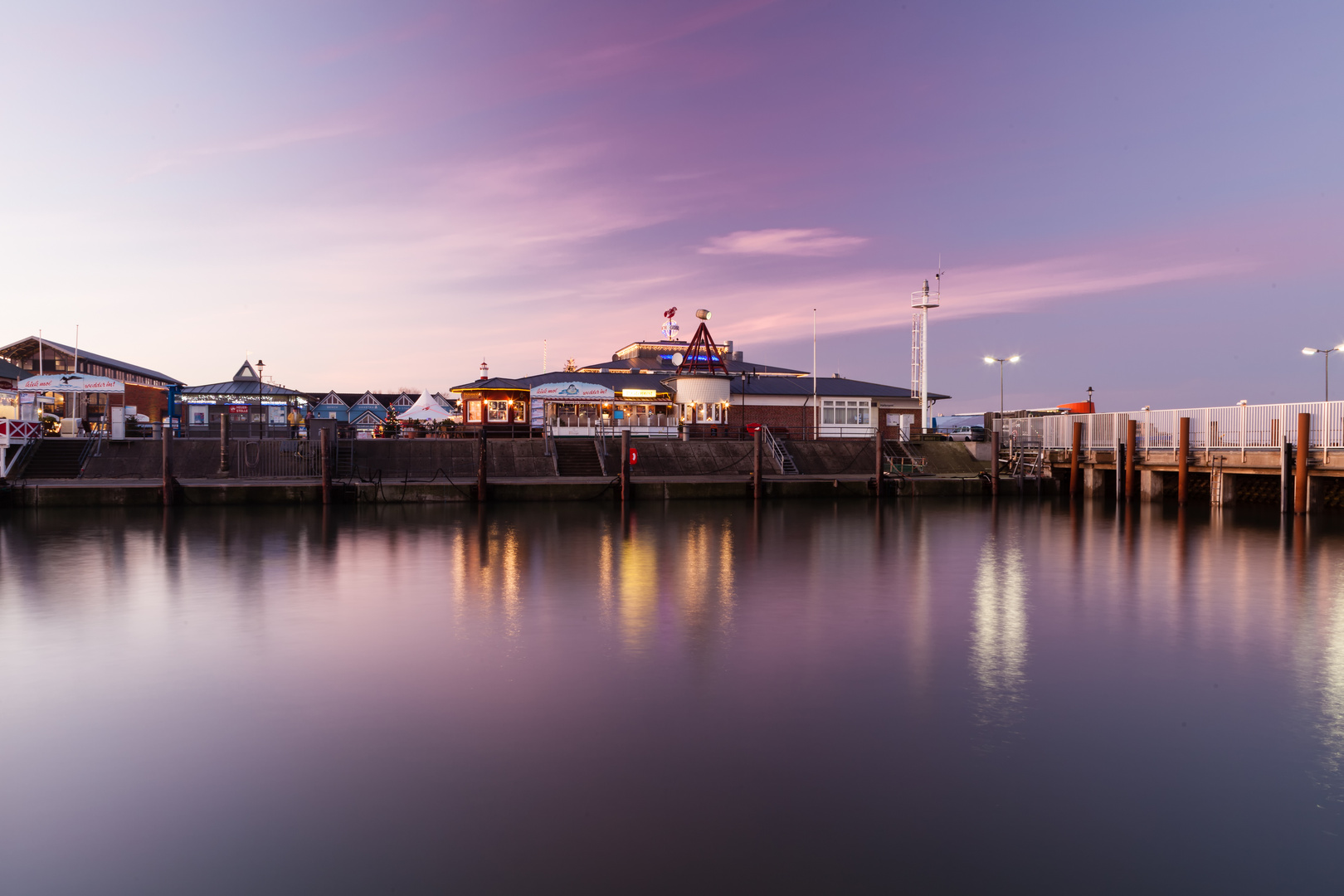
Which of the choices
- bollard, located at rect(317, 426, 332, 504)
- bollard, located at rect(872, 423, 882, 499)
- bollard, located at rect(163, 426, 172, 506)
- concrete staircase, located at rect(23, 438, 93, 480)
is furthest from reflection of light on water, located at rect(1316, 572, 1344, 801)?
concrete staircase, located at rect(23, 438, 93, 480)

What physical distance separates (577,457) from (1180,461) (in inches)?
1101

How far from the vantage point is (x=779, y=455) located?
4831cm

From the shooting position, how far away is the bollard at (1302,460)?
3150cm

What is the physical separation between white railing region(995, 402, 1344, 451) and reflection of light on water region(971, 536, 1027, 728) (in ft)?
53.8

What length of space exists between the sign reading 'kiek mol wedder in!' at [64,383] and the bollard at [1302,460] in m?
53.5

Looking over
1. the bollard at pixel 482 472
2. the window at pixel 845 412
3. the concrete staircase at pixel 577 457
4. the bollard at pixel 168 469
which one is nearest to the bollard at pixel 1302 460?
the window at pixel 845 412

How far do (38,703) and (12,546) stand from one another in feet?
58.0

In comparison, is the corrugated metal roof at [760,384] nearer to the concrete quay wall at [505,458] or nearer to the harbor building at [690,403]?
the harbor building at [690,403]

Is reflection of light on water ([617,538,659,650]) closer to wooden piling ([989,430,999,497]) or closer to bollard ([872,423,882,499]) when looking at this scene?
bollard ([872,423,882,499])

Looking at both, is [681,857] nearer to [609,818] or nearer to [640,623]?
[609,818]

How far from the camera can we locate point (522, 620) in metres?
16.3

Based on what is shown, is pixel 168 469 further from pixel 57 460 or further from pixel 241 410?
pixel 241 410

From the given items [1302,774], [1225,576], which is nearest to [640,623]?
[1302,774]

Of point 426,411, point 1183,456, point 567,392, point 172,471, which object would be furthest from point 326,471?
point 1183,456
